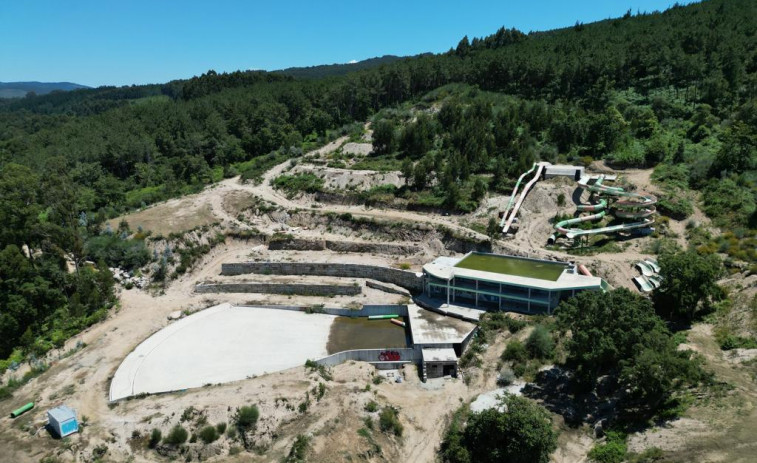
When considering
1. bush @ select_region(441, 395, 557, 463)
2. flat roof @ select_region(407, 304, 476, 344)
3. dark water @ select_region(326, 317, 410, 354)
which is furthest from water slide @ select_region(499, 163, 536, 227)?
bush @ select_region(441, 395, 557, 463)

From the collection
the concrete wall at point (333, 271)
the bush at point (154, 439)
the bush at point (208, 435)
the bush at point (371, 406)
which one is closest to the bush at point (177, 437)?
the bush at point (154, 439)

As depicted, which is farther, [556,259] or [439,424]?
[556,259]

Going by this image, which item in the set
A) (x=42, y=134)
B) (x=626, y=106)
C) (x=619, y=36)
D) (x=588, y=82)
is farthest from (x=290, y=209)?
(x=619, y=36)

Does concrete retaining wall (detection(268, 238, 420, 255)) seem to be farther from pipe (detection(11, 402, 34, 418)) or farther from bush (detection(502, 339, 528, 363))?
pipe (detection(11, 402, 34, 418))

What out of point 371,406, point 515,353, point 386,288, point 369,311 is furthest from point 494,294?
point 371,406

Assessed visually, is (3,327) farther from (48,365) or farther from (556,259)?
(556,259)

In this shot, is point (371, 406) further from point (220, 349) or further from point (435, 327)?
point (220, 349)
